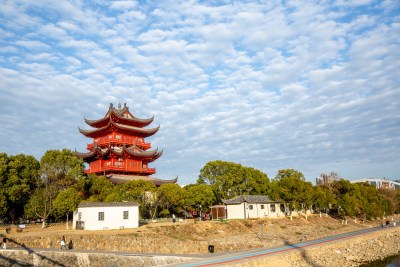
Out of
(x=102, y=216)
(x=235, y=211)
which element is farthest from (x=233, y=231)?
(x=102, y=216)

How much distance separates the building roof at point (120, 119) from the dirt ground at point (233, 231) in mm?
26624

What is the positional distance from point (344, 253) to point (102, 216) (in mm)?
27256

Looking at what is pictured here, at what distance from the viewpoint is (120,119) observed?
207 feet

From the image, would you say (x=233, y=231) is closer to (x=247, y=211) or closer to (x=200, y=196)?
(x=247, y=211)

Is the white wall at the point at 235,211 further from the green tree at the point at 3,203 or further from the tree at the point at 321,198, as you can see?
the green tree at the point at 3,203

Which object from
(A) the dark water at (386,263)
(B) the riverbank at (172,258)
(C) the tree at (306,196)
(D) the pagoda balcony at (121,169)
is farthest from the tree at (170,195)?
(A) the dark water at (386,263)

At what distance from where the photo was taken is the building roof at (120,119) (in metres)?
62.2

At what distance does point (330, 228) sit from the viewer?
5153cm

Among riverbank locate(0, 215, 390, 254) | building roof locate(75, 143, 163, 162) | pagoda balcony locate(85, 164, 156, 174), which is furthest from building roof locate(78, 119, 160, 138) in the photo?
riverbank locate(0, 215, 390, 254)

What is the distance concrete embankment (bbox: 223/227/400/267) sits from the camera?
2503 cm

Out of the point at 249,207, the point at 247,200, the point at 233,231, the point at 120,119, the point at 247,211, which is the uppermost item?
the point at 120,119

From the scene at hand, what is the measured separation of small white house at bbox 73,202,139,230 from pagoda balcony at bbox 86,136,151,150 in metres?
27.2

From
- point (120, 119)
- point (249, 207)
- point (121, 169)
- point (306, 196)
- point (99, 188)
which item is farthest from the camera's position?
point (120, 119)

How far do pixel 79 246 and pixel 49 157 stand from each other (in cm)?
2154
